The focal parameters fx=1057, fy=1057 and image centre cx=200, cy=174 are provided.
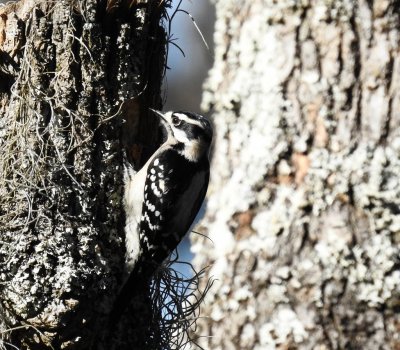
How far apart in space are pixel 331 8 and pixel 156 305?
1640 millimetres

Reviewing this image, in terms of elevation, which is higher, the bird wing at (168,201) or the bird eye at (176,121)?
the bird eye at (176,121)

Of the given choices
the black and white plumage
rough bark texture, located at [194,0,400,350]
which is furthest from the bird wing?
rough bark texture, located at [194,0,400,350]

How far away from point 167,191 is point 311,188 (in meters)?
0.72

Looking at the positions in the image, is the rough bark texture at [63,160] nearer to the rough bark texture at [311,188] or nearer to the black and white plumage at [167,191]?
the black and white plumage at [167,191]

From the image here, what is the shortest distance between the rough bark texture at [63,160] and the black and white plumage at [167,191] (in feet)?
0.41

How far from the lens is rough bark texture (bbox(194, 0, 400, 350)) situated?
4.82 m

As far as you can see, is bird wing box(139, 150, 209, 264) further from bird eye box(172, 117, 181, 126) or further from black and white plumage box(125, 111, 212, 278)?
bird eye box(172, 117, 181, 126)

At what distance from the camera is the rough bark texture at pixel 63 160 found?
4332 millimetres

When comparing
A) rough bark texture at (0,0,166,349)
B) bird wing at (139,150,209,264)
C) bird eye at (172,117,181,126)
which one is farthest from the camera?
bird eye at (172,117,181,126)

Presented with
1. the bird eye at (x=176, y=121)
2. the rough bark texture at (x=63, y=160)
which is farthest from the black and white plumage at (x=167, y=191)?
the rough bark texture at (x=63, y=160)

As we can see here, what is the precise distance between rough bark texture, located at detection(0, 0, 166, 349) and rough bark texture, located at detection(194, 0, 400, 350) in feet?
2.15

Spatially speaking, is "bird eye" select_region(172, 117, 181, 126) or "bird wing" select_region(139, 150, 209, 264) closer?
"bird wing" select_region(139, 150, 209, 264)

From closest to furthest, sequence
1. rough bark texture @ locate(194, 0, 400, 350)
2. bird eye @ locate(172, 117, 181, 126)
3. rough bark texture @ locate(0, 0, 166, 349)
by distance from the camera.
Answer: rough bark texture @ locate(0, 0, 166, 349) → rough bark texture @ locate(194, 0, 400, 350) → bird eye @ locate(172, 117, 181, 126)

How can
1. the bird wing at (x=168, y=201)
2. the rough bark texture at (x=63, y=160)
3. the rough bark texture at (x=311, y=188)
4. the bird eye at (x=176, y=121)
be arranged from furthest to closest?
1. the bird eye at (x=176, y=121)
2. the bird wing at (x=168, y=201)
3. the rough bark texture at (x=311, y=188)
4. the rough bark texture at (x=63, y=160)
